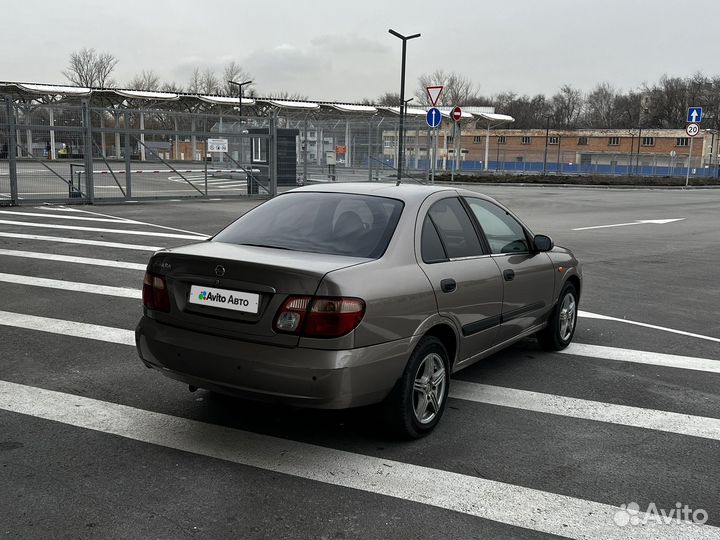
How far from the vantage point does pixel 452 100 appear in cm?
11731

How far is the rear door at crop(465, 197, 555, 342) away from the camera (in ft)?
18.1

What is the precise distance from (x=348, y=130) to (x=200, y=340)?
28.9 meters

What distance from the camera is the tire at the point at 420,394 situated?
4270mm

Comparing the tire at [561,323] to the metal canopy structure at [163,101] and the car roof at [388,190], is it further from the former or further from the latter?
the metal canopy structure at [163,101]

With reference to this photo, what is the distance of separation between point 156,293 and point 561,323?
3815 millimetres

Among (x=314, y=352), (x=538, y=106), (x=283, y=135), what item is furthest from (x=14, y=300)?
(x=538, y=106)

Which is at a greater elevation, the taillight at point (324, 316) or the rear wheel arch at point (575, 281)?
the taillight at point (324, 316)

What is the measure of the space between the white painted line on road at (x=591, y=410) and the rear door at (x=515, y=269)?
45 cm

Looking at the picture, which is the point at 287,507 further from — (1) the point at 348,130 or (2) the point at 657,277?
(1) the point at 348,130

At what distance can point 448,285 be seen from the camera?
15.3ft

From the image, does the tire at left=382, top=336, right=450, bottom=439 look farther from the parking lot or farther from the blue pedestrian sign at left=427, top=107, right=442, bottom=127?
the blue pedestrian sign at left=427, top=107, right=442, bottom=127

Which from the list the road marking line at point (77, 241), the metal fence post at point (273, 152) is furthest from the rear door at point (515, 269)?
the metal fence post at point (273, 152)

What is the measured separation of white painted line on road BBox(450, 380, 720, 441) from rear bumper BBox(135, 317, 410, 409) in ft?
4.53

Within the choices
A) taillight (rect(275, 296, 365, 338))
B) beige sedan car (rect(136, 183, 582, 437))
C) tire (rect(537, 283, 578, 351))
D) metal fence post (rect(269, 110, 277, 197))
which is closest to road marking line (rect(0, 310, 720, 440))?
beige sedan car (rect(136, 183, 582, 437))
